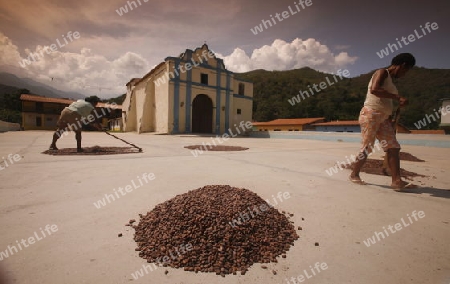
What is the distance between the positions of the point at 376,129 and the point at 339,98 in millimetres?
58131

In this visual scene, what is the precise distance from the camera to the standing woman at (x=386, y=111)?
300cm

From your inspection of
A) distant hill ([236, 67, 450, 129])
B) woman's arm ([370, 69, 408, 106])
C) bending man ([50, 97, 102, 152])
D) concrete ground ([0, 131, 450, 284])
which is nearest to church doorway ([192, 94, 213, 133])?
bending man ([50, 97, 102, 152])

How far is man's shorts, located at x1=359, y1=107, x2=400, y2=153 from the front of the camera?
3121 millimetres

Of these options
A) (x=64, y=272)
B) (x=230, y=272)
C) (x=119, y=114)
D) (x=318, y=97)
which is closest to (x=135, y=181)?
(x=64, y=272)

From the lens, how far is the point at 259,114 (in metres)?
59.9

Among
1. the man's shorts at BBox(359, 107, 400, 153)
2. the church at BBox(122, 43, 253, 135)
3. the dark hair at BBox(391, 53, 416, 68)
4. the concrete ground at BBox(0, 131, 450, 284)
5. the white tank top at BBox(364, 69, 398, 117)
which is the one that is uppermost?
the church at BBox(122, 43, 253, 135)

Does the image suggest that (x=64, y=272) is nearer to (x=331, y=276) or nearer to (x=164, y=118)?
(x=331, y=276)

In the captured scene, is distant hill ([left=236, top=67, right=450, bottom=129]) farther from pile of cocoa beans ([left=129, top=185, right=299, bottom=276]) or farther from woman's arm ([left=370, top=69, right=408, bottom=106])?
pile of cocoa beans ([left=129, top=185, right=299, bottom=276])

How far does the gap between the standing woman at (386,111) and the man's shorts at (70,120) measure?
6789 millimetres

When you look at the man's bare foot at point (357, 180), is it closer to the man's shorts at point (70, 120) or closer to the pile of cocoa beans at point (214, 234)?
the pile of cocoa beans at point (214, 234)

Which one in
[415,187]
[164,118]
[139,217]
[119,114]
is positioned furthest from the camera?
[119,114]

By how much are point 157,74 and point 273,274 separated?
2243 centimetres

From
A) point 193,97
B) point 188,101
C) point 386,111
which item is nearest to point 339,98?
point 193,97

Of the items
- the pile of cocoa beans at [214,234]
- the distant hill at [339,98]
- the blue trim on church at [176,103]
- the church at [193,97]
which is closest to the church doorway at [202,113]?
the church at [193,97]
